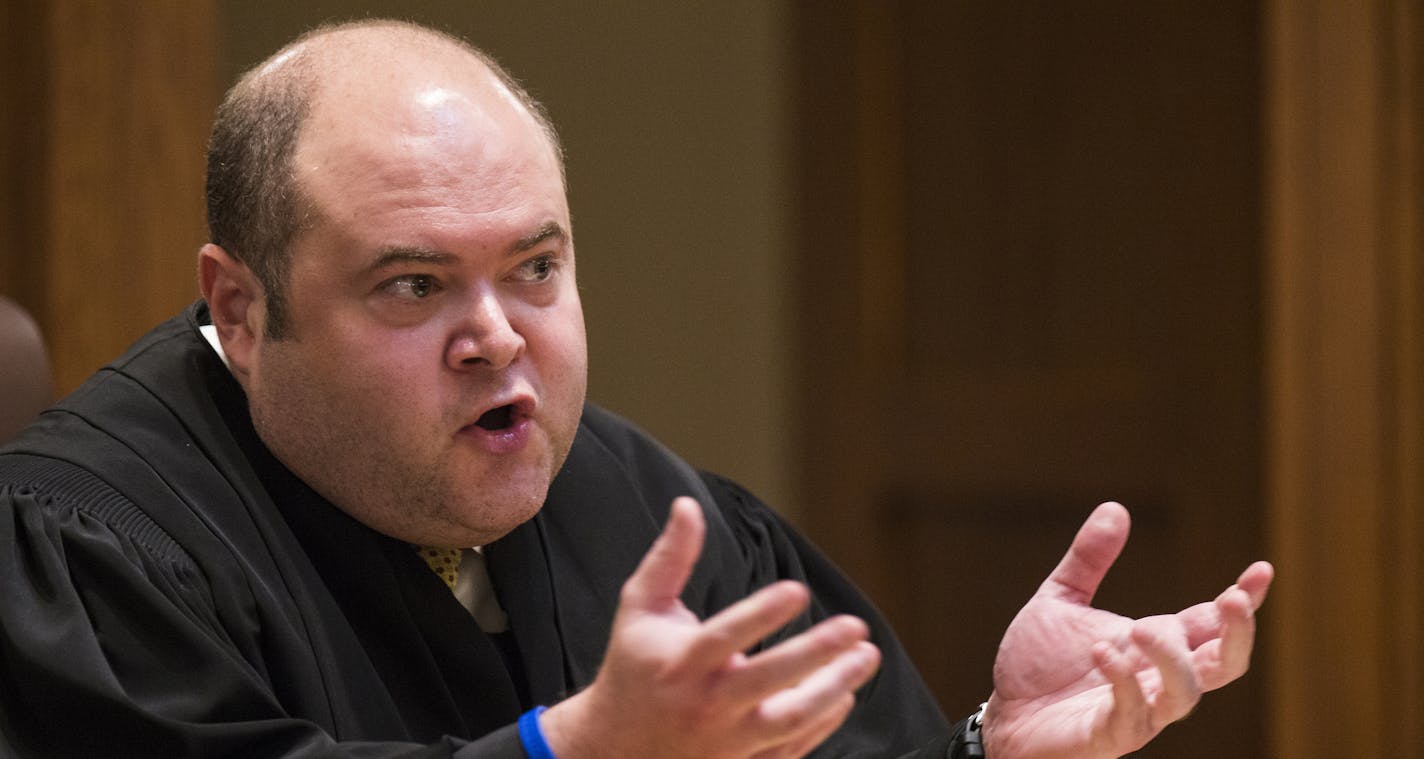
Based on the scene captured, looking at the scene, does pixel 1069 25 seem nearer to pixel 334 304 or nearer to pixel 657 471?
pixel 657 471

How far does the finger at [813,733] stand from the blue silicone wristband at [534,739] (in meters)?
0.16

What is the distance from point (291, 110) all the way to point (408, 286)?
0.70ft

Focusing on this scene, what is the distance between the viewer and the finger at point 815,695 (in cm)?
116

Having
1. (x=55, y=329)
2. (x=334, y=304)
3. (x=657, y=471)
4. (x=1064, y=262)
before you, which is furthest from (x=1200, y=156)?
(x=334, y=304)

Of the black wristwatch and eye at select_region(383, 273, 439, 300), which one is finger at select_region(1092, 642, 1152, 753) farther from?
eye at select_region(383, 273, 439, 300)

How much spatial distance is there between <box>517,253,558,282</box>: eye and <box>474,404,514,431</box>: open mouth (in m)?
0.12

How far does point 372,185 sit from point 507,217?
0.12m

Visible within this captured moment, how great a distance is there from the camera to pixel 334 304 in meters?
1.59

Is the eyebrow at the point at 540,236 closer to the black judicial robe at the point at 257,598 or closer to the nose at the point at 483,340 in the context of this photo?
the nose at the point at 483,340

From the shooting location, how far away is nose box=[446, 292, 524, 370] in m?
1.57

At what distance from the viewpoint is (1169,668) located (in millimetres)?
1327

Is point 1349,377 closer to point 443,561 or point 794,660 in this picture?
point 443,561

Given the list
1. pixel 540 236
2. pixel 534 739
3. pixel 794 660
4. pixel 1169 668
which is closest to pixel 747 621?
pixel 794 660

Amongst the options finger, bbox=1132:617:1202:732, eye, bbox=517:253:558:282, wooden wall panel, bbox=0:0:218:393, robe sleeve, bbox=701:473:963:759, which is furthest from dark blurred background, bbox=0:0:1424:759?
finger, bbox=1132:617:1202:732
